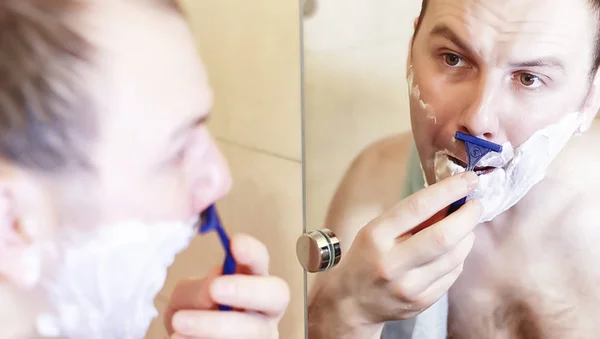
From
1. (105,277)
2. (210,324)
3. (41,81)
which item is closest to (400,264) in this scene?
(210,324)

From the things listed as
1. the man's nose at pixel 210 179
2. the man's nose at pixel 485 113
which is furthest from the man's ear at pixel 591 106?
the man's nose at pixel 210 179

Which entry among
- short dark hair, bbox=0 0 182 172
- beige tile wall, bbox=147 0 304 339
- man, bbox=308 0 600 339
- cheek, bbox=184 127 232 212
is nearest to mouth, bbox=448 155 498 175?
man, bbox=308 0 600 339

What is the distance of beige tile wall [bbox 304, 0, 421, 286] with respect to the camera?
74 cm

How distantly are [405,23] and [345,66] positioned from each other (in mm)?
106

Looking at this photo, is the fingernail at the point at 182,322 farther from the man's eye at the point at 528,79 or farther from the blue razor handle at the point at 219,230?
the man's eye at the point at 528,79

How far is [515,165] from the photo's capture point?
76cm

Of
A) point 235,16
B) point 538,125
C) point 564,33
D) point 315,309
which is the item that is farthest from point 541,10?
point 315,309

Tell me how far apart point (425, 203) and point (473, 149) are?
10cm

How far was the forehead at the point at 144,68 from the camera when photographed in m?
0.56

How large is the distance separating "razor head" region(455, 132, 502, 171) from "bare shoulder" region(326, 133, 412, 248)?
0.09 m

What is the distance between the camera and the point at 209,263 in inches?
25.4

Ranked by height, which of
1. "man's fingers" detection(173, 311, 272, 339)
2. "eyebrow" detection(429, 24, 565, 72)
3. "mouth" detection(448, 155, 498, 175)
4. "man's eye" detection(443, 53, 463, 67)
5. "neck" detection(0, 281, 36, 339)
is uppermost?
"eyebrow" detection(429, 24, 565, 72)

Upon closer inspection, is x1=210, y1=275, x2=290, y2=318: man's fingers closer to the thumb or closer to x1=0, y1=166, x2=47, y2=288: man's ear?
the thumb

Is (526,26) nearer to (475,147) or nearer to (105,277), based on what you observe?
(475,147)
